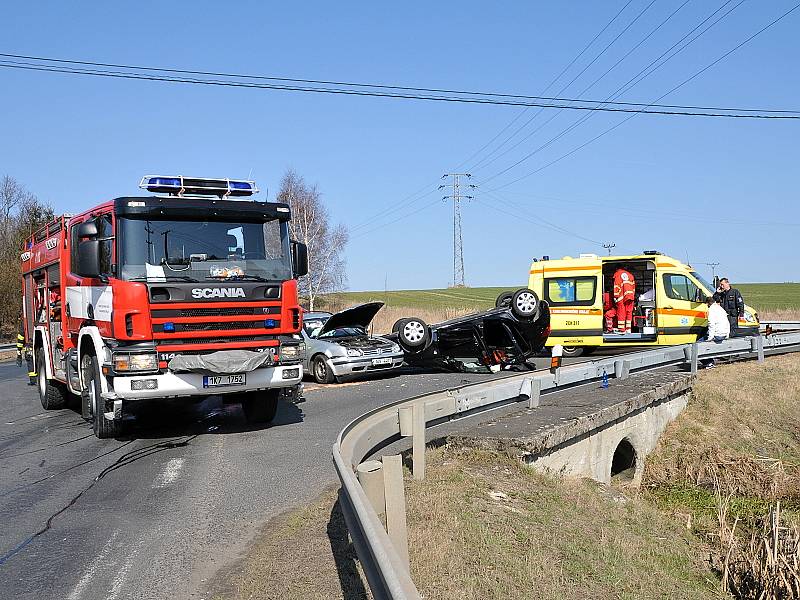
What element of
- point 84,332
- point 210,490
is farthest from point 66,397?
point 210,490

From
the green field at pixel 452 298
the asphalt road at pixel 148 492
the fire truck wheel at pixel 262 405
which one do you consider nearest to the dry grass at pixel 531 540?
the asphalt road at pixel 148 492

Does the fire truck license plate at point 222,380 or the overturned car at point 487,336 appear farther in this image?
the overturned car at point 487,336

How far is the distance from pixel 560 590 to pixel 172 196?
25.7 ft

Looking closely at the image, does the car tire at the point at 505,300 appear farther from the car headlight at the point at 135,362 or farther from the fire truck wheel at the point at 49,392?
the car headlight at the point at 135,362

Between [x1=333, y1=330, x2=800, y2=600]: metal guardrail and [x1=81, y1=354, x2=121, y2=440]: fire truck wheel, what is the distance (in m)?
4.68

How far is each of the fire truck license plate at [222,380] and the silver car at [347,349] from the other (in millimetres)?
6754

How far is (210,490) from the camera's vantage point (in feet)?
24.7

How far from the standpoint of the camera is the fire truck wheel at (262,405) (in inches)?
452

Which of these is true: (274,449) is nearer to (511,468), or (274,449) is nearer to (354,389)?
(511,468)

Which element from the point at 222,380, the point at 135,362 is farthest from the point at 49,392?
the point at 222,380

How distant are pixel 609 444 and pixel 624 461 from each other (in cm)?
171

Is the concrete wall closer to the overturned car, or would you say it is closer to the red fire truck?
the red fire truck

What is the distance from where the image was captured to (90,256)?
995 cm

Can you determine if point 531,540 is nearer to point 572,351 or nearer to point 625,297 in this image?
point 625,297
